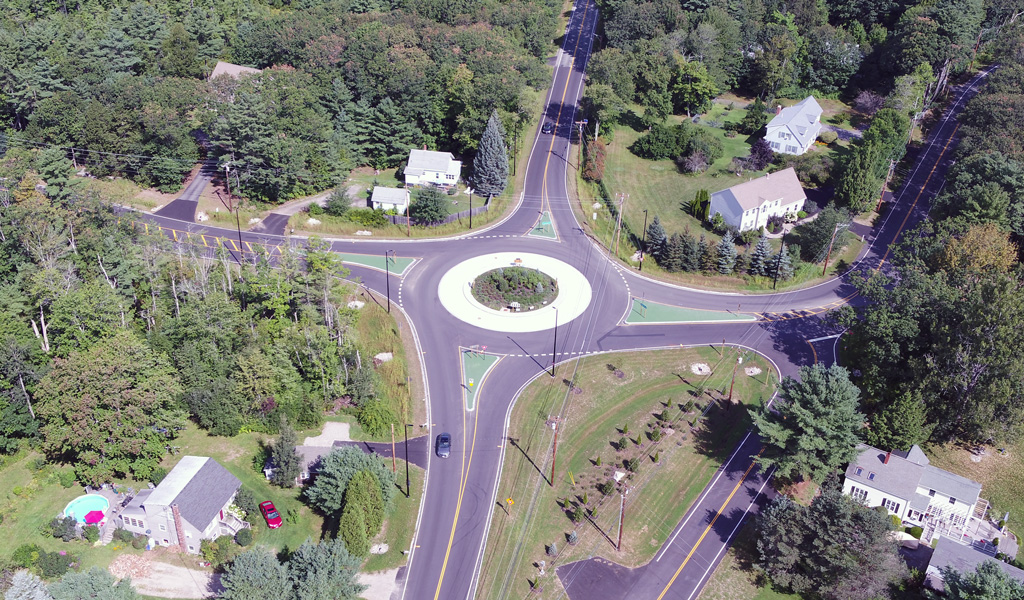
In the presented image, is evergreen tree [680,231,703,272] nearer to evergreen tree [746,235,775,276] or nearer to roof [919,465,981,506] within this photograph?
evergreen tree [746,235,775,276]

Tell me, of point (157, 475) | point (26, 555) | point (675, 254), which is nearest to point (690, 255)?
point (675, 254)

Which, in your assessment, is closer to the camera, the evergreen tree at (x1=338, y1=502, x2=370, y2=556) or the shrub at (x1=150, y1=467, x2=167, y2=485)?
the evergreen tree at (x1=338, y1=502, x2=370, y2=556)

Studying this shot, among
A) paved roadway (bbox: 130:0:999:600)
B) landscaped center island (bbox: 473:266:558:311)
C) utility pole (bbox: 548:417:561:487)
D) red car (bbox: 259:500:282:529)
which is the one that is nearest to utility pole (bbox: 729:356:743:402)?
paved roadway (bbox: 130:0:999:600)

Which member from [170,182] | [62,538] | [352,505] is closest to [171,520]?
[62,538]

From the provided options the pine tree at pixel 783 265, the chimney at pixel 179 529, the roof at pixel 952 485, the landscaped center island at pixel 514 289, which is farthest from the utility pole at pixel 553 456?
the pine tree at pixel 783 265

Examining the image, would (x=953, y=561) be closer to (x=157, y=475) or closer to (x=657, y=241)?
(x=657, y=241)

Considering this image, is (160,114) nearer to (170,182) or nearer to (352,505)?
(170,182)
